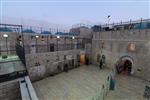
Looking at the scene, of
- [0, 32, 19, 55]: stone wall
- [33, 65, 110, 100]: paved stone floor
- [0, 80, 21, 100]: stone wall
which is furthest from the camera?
[0, 32, 19, 55]: stone wall

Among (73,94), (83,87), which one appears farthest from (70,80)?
(73,94)

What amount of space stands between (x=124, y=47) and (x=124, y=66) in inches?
106

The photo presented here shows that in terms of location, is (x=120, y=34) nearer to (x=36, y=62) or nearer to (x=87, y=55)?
(x=87, y=55)

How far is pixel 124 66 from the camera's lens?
14734mm

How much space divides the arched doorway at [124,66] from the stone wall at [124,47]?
23.3 inches

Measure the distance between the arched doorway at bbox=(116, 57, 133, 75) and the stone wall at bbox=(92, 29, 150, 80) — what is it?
59 cm

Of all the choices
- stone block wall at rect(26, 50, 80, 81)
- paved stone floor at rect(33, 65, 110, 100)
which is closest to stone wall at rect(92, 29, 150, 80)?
paved stone floor at rect(33, 65, 110, 100)

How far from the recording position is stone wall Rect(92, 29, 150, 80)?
12.2 meters

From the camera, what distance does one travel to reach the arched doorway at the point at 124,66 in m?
14.1

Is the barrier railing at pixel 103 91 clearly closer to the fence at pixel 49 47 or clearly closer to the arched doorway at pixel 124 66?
the arched doorway at pixel 124 66

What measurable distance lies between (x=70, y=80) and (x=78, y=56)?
20.2 ft

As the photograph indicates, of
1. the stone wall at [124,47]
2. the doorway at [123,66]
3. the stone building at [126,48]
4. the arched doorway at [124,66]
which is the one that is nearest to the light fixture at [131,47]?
the stone building at [126,48]

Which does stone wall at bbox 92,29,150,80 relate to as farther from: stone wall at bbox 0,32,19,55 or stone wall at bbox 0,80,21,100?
stone wall at bbox 0,80,21,100

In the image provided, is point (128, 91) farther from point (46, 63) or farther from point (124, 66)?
point (46, 63)
